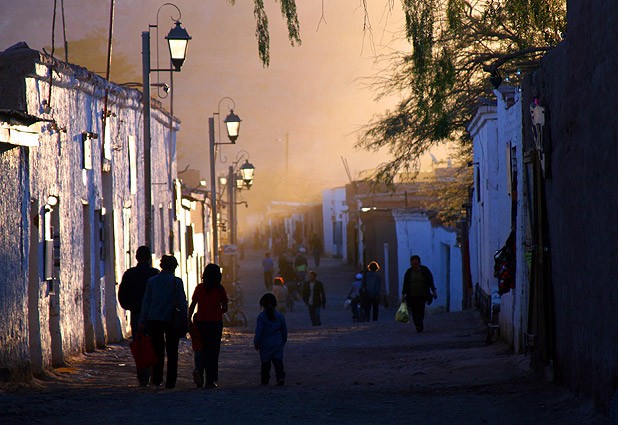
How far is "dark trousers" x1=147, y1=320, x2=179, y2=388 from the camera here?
38.8 feet

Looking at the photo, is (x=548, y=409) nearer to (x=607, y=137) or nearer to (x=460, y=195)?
(x=607, y=137)

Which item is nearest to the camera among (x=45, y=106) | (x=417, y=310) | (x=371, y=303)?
(x=45, y=106)

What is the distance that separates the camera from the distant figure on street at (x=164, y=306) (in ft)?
38.5

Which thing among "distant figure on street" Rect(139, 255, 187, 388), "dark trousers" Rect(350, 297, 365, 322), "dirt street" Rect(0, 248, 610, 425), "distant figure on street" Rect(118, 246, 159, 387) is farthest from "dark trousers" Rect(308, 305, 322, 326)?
"distant figure on street" Rect(139, 255, 187, 388)

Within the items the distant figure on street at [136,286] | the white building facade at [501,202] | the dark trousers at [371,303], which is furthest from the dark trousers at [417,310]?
the distant figure on street at [136,286]

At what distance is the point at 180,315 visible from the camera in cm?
1180

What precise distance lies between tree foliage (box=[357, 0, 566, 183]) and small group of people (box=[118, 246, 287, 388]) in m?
2.93

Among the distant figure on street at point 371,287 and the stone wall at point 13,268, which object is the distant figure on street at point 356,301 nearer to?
the distant figure on street at point 371,287

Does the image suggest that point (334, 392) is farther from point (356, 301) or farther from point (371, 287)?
point (356, 301)

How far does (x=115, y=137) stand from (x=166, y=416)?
1032 cm

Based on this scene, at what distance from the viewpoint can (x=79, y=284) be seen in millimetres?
15711

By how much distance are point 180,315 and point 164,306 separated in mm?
197

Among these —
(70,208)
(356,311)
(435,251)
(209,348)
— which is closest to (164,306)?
(209,348)

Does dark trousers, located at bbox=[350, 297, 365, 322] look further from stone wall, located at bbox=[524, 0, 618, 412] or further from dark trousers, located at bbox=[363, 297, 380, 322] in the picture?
stone wall, located at bbox=[524, 0, 618, 412]
